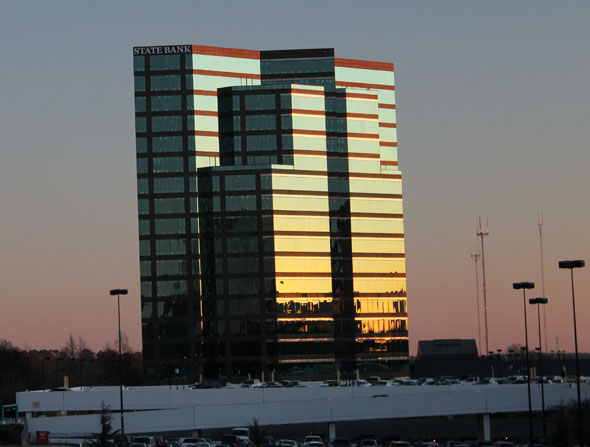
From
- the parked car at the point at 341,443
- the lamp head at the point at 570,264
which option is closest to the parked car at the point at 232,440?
the parked car at the point at 341,443

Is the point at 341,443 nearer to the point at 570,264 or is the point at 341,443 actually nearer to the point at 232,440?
the point at 232,440

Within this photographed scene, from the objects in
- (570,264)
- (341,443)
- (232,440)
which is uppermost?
(570,264)

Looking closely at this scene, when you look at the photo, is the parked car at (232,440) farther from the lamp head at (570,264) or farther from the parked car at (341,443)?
the lamp head at (570,264)

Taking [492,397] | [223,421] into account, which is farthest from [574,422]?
[223,421]

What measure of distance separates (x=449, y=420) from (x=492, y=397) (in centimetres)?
2066

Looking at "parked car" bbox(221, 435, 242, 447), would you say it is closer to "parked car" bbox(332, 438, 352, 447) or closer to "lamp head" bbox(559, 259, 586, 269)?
"parked car" bbox(332, 438, 352, 447)

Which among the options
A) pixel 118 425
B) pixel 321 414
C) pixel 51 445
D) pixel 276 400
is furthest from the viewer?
pixel 276 400

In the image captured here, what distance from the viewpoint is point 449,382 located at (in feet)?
585

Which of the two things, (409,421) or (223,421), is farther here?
(409,421)

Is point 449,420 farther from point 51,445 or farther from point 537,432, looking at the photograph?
point 51,445

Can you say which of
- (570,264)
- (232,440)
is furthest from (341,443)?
(570,264)

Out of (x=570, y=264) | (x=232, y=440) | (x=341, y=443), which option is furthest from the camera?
(x=341, y=443)

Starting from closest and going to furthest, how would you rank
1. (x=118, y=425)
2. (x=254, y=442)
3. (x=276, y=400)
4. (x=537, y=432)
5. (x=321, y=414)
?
(x=254, y=442)
(x=118, y=425)
(x=321, y=414)
(x=537, y=432)
(x=276, y=400)

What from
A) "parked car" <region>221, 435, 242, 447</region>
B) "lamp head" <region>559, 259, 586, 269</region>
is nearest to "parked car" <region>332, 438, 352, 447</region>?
"parked car" <region>221, 435, 242, 447</region>
